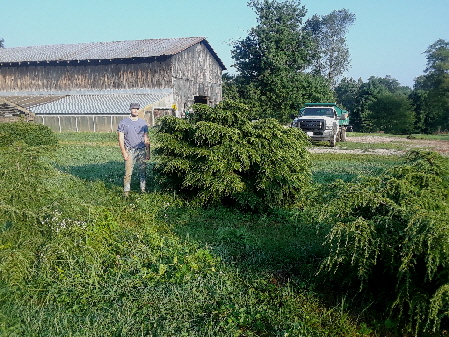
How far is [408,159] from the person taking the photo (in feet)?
18.7

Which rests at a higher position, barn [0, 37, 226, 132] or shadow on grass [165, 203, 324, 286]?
barn [0, 37, 226, 132]

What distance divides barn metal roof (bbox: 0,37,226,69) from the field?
93.2 feet

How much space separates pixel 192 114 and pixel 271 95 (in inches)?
1109

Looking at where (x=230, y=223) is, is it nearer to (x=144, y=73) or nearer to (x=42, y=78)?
(x=144, y=73)

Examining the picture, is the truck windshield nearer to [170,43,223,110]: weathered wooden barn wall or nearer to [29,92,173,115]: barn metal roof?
[29,92,173,115]: barn metal roof

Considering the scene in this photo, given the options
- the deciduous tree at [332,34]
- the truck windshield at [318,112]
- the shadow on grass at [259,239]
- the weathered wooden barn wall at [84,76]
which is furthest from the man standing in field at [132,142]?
the deciduous tree at [332,34]

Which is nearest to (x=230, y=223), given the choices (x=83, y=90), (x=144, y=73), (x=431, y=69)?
(x=144, y=73)

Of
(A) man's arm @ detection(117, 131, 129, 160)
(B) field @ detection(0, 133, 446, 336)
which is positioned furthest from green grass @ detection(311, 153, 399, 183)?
(A) man's arm @ detection(117, 131, 129, 160)

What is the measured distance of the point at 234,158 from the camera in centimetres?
759

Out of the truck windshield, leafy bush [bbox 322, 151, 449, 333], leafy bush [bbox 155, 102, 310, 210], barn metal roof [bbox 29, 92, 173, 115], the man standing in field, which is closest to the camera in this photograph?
leafy bush [bbox 322, 151, 449, 333]

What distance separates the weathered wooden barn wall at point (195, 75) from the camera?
33969 mm

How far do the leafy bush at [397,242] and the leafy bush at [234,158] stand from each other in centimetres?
284

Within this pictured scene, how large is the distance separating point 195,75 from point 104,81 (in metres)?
8.17

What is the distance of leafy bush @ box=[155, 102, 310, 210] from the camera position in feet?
24.6
